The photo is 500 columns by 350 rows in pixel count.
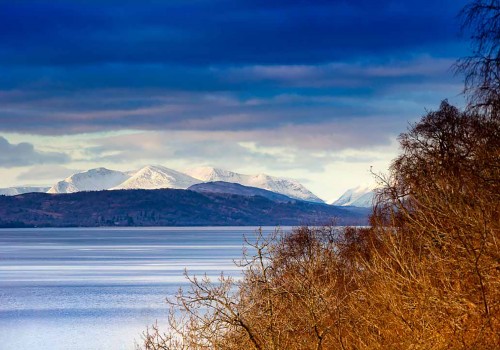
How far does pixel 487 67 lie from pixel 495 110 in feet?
6.99

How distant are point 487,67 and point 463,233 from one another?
533 centimetres

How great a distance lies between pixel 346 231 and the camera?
2253 inches

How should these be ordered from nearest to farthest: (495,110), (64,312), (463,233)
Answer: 1. (463,233)
2. (495,110)
3. (64,312)

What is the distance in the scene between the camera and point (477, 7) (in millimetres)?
18047

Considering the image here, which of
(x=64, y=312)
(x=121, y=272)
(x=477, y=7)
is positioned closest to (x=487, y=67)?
(x=477, y=7)

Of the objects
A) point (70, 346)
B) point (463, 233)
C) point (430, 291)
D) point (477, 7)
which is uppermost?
point (477, 7)

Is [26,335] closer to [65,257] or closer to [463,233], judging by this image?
[463,233]

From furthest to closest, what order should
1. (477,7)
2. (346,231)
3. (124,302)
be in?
(124,302)
(346,231)
(477,7)

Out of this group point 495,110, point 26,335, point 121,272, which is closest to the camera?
point 495,110

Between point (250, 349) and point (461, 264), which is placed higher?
point (461, 264)

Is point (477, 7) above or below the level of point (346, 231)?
above

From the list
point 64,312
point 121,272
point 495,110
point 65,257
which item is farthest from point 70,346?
point 65,257

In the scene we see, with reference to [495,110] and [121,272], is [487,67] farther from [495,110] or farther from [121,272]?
[121,272]

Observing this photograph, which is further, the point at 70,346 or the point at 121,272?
the point at 121,272
